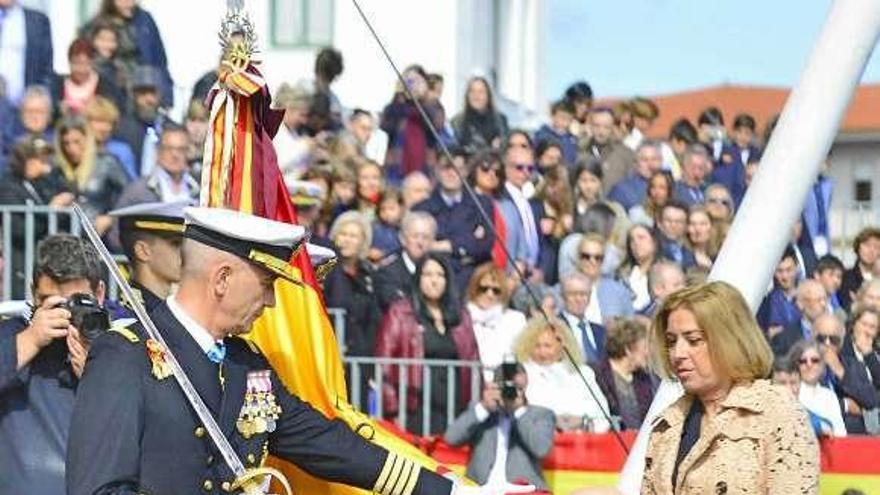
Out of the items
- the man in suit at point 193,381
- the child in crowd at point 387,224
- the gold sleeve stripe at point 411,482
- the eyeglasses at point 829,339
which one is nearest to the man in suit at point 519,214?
the child in crowd at point 387,224

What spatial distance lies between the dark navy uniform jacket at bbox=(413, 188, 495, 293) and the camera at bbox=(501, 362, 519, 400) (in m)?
2.11

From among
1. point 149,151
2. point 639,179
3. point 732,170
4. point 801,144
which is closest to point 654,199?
point 639,179

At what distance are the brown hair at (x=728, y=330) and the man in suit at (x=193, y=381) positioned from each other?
41.6 inches

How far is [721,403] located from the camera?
6352 millimetres

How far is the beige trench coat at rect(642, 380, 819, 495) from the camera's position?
624cm

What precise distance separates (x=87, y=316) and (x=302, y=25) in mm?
13338

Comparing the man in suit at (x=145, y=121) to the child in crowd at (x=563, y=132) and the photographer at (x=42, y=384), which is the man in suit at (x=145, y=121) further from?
the photographer at (x=42, y=384)

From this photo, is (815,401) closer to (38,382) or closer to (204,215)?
(38,382)

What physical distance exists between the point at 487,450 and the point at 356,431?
179 inches

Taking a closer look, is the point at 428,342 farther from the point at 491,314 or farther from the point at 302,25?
the point at 302,25

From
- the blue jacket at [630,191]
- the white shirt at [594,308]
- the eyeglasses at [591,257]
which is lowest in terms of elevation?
the white shirt at [594,308]

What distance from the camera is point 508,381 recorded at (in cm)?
1162

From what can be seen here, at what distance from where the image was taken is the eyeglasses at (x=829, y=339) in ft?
44.5

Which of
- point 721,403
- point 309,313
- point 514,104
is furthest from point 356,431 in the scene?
point 514,104
